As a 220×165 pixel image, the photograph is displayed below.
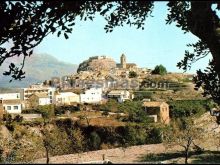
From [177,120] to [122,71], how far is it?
90270mm

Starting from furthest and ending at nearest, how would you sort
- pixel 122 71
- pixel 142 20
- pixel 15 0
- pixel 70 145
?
1. pixel 122 71
2. pixel 70 145
3. pixel 142 20
4. pixel 15 0

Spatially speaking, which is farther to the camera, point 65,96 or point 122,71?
point 122,71

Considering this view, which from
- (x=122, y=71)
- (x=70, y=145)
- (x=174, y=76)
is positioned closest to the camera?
(x=70, y=145)

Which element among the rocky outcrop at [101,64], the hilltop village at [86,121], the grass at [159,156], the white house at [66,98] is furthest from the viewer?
the rocky outcrop at [101,64]

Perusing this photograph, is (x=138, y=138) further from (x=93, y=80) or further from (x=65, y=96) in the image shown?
(x=93, y=80)

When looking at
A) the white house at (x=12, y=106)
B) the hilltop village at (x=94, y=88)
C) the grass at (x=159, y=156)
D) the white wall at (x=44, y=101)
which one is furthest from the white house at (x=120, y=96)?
the grass at (x=159, y=156)

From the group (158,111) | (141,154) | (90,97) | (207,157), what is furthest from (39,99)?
(207,157)

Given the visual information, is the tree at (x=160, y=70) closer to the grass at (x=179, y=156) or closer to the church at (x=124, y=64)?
the church at (x=124, y=64)

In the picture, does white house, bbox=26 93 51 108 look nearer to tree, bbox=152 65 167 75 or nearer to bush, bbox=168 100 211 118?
bush, bbox=168 100 211 118

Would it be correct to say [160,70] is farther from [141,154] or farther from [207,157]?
[207,157]

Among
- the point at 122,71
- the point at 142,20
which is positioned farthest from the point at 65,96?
the point at 142,20

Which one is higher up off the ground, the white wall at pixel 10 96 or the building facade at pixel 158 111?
the white wall at pixel 10 96

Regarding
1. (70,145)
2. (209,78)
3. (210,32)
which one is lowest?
(70,145)

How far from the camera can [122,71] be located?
16662cm
